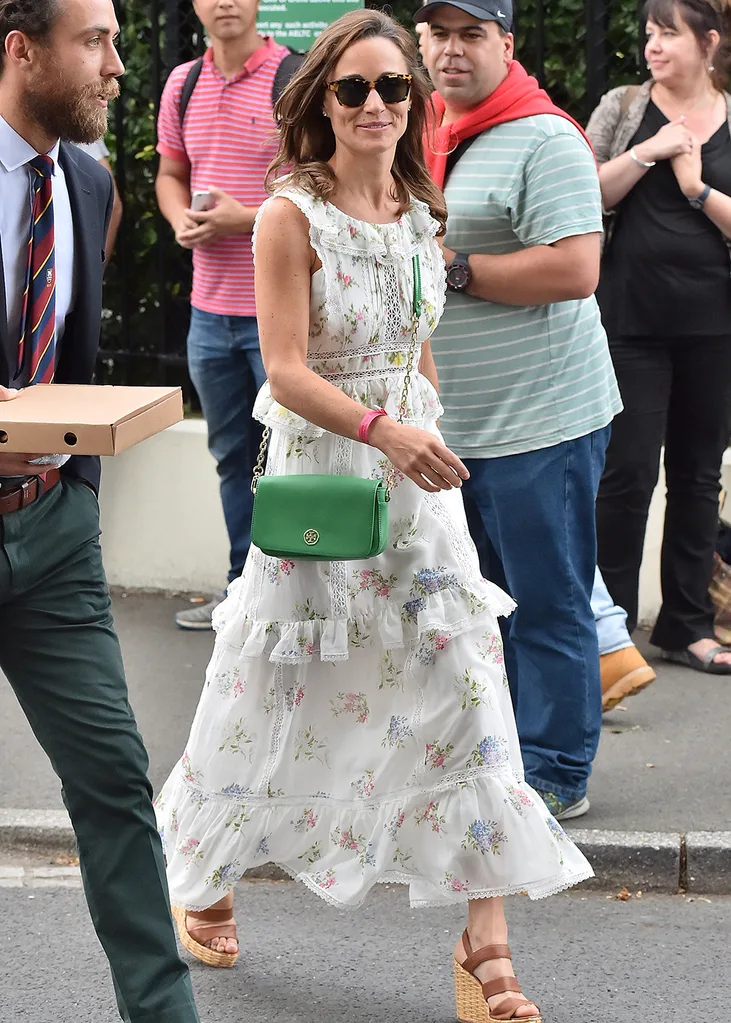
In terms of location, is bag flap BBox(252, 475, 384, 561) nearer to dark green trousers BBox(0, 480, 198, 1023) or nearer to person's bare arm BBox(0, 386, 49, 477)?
dark green trousers BBox(0, 480, 198, 1023)

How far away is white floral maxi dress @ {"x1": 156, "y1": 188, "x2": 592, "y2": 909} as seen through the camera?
344 centimetres

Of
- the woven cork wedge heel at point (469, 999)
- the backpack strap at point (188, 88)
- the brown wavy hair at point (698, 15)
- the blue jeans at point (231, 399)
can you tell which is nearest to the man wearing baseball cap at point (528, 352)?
the woven cork wedge heel at point (469, 999)

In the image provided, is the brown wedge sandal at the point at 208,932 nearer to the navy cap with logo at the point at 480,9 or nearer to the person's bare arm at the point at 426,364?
the person's bare arm at the point at 426,364

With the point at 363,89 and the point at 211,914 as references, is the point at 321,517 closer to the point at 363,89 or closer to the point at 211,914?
the point at 363,89

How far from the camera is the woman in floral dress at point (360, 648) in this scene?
3422mm

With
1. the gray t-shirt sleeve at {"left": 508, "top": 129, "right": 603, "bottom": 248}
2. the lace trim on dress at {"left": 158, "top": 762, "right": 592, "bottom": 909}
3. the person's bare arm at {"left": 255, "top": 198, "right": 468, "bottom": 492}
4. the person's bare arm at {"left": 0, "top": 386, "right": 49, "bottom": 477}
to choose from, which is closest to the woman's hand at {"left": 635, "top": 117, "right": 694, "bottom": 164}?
the gray t-shirt sleeve at {"left": 508, "top": 129, "right": 603, "bottom": 248}

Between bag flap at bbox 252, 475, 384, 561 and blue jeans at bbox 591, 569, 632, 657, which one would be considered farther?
blue jeans at bbox 591, 569, 632, 657

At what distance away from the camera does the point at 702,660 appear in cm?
577

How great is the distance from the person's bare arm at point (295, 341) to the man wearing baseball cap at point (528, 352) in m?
0.70

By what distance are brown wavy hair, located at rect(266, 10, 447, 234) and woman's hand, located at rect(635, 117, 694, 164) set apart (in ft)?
6.00

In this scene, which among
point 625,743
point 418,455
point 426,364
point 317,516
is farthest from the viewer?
point 625,743

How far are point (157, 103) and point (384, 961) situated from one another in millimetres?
4142

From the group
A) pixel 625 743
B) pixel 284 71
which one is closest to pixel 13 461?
pixel 625 743

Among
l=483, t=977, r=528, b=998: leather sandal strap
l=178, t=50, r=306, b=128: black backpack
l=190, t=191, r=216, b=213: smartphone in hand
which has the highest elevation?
l=178, t=50, r=306, b=128: black backpack
